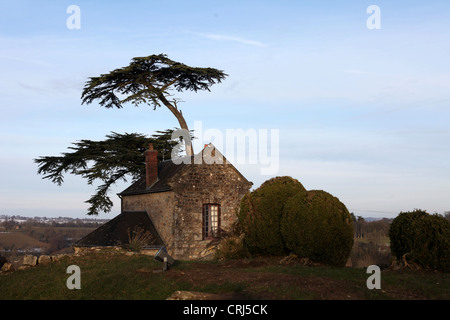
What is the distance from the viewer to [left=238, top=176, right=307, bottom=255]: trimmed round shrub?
17266mm

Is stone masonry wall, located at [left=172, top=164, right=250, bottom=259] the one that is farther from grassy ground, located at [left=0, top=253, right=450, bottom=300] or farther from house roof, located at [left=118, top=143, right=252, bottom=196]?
grassy ground, located at [left=0, top=253, right=450, bottom=300]

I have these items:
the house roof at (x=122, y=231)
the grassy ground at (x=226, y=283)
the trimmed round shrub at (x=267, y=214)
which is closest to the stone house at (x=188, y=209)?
the house roof at (x=122, y=231)

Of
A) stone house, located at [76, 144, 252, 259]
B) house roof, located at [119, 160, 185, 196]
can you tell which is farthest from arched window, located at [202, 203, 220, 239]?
house roof, located at [119, 160, 185, 196]

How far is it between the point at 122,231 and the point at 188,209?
3.71 meters

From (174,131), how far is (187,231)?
14508 mm

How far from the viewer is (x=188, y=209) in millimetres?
25016

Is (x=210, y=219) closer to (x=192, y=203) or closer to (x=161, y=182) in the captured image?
(x=192, y=203)

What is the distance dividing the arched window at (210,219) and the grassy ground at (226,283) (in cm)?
907

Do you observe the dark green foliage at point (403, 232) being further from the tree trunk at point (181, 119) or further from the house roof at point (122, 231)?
the tree trunk at point (181, 119)

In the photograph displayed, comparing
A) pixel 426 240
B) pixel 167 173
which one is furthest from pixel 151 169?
pixel 426 240

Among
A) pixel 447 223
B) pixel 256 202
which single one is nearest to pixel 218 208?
pixel 256 202

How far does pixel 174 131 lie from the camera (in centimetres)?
3794

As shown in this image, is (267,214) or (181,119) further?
(181,119)
